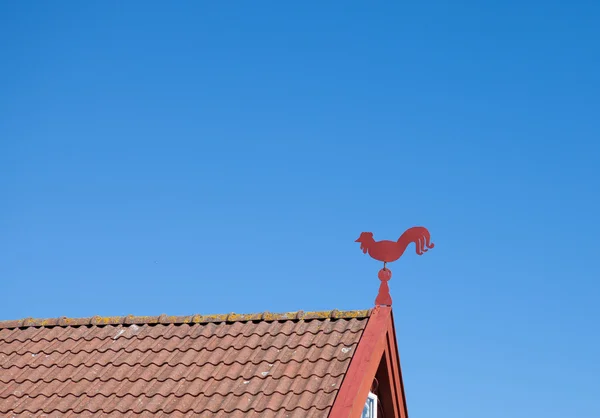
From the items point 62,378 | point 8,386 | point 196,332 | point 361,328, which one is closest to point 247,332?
point 196,332

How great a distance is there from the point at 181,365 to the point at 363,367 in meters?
2.29

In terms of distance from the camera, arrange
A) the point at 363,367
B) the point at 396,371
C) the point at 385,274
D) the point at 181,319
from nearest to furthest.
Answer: the point at 363,367 → the point at 385,274 → the point at 396,371 → the point at 181,319

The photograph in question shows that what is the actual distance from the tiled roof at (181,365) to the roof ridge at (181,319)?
1cm

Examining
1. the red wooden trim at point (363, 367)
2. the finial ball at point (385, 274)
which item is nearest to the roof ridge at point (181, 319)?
the red wooden trim at point (363, 367)

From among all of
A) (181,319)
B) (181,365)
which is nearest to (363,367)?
(181,365)

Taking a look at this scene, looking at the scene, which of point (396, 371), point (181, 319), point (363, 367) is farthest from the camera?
point (181, 319)

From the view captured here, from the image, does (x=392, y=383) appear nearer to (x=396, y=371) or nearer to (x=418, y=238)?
(x=396, y=371)

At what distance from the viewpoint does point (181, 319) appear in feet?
37.0

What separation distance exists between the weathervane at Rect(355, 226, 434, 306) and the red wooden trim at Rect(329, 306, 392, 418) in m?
0.20

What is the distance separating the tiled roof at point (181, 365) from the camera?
30.4ft

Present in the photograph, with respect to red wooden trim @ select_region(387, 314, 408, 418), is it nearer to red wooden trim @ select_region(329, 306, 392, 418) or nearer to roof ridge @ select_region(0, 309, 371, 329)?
red wooden trim @ select_region(329, 306, 392, 418)

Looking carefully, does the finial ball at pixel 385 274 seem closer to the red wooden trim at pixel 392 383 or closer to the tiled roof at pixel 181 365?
the tiled roof at pixel 181 365

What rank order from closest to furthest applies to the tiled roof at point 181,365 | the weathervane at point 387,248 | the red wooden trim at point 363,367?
1. the red wooden trim at point 363,367
2. the tiled roof at point 181,365
3. the weathervane at point 387,248

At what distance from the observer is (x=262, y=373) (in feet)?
31.8
